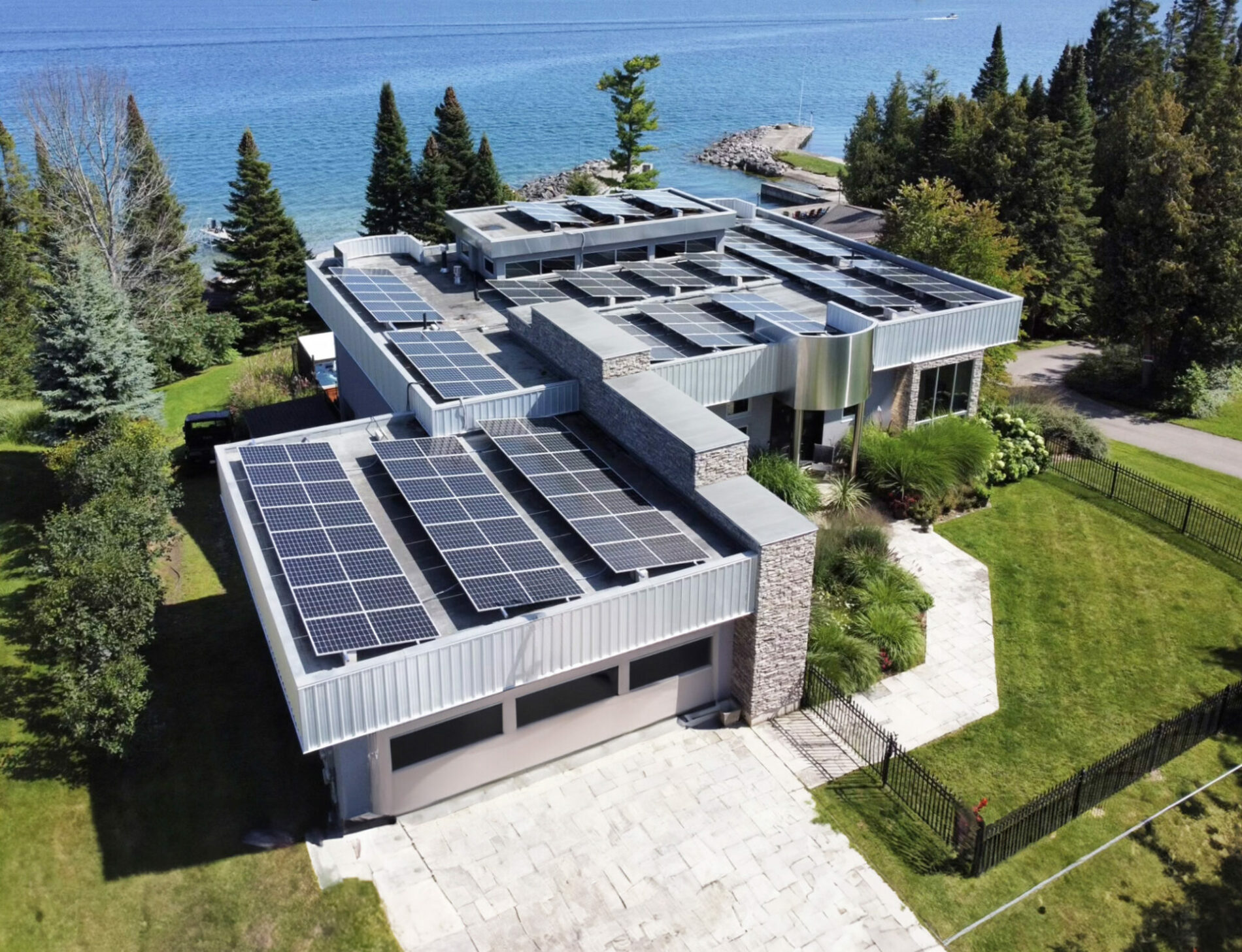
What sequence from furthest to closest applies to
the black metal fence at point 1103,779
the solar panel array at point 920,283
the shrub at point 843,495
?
1. the solar panel array at point 920,283
2. the shrub at point 843,495
3. the black metal fence at point 1103,779

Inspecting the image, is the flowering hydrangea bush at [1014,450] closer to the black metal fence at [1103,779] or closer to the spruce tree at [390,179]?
the black metal fence at [1103,779]

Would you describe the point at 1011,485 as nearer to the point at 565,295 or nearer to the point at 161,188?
the point at 565,295

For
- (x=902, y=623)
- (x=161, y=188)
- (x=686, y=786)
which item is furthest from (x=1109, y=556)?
(x=161, y=188)

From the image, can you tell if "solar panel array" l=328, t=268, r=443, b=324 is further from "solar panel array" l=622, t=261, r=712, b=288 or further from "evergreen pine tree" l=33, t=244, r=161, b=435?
"evergreen pine tree" l=33, t=244, r=161, b=435

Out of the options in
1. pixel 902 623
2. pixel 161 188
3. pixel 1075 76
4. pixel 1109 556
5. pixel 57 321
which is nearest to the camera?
pixel 902 623

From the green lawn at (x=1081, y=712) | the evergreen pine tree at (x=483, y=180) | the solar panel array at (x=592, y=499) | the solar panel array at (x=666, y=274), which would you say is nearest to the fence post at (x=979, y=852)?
the green lawn at (x=1081, y=712)
